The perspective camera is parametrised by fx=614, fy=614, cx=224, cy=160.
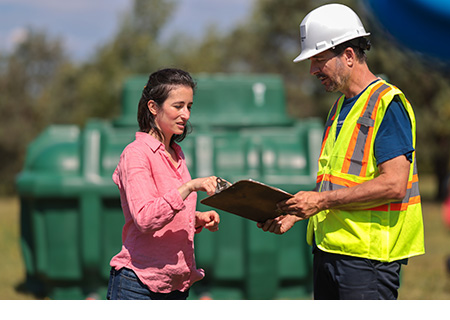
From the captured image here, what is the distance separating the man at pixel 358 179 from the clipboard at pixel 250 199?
2.8 inches

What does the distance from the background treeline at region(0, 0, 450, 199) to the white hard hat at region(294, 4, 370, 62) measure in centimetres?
1274

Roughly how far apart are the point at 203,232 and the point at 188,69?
45.9 ft

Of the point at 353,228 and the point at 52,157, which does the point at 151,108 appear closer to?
the point at 353,228

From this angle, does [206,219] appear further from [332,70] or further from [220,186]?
[332,70]

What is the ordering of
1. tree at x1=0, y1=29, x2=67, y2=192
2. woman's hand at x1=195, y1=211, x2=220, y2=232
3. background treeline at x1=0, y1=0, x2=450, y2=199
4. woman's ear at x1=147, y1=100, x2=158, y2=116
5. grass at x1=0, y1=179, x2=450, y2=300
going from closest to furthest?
woman's ear at x1=147, y1=100, x2=158, y2=116
woman's hand at x1=195, y1=211, x2=220, y2=232
grass at x1=0, y1=179, x2=450, y2=300
background treeline at x1=0, y1=0, x2=450, y2=199
tree at x1=0, y1=29, x2=67, y2=192

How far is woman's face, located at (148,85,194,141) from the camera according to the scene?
2.55 metres

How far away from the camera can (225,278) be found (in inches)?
223

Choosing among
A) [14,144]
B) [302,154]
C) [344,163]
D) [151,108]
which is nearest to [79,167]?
[302,154]

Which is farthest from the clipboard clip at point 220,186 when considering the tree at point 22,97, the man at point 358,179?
the tree at point 22,97

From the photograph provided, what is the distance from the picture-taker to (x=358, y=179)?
246 centimetres

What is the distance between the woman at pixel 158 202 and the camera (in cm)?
238

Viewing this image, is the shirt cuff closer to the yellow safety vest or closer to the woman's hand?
the woman's hand

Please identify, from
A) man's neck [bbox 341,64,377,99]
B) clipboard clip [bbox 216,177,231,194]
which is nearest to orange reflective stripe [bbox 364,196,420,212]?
man's neck [bbox 341,64,377,99]

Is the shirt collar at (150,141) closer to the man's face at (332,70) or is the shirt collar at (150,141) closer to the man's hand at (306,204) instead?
the man's hand at (306,204)
